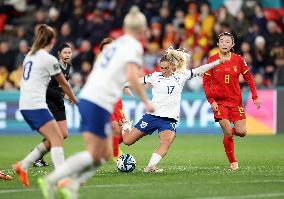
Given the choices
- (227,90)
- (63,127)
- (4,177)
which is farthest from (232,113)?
(4,177)

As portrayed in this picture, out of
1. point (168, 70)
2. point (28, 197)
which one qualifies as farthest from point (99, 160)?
point (168, 70)

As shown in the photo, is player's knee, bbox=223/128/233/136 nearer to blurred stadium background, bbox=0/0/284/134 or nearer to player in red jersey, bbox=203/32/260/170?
player in red jersey, bbox=203/32/260/170

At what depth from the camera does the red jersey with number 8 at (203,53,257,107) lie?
1466 centimetres

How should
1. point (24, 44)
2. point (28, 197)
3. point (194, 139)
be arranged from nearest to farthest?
1. point (28, 197)
2. point (194, 139)
3. point (24, 44)

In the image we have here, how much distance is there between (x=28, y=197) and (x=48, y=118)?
114cm

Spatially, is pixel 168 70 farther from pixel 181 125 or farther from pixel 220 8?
pixel 220 8

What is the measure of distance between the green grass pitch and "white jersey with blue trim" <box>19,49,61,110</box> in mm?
1146

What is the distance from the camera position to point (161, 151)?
1365 centimetres

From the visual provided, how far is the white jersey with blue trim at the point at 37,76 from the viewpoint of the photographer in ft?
36.8

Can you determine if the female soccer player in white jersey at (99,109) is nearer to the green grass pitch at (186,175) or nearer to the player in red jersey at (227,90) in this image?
the green grass pitch at (186,175)

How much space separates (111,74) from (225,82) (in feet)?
18.0

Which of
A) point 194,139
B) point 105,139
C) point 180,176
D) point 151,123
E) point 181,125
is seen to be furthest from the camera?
point 181,125

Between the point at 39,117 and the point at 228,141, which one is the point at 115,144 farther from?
the point at 39,117

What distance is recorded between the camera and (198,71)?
45.9 ft
